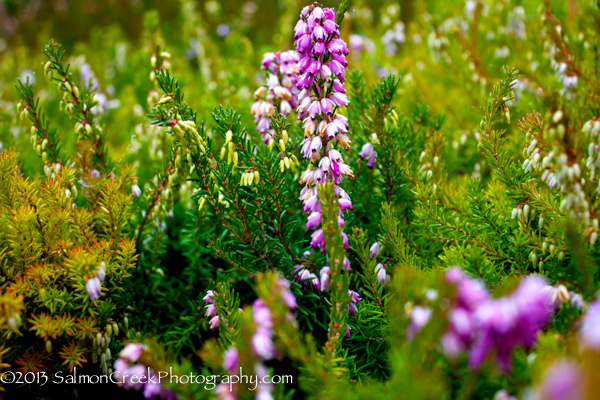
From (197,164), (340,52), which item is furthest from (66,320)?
(340,52)

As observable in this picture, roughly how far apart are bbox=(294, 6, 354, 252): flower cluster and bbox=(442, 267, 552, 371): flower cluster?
0.46 m

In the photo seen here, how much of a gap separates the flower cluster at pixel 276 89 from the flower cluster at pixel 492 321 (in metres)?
0.89

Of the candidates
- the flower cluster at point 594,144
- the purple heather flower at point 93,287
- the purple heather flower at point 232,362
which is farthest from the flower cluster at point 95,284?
the flower cluster at point 594,144

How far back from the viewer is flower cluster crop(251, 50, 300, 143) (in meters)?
1.40

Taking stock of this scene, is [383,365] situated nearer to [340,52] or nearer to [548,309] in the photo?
[548,309]

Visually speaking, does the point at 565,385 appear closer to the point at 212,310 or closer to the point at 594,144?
the point at 594,144

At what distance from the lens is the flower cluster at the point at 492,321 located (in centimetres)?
63

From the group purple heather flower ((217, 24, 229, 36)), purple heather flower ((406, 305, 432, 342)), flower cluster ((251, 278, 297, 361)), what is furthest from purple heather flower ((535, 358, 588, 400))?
purple heather flower ((217, 24, 229, 36))

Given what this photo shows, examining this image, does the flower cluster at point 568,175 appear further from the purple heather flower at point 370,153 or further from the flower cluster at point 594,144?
the purple heather flower at point 370,153

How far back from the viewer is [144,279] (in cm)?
155

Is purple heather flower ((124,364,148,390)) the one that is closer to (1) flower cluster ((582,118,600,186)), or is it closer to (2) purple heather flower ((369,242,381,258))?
(2) purple heather flower ((369,242,381,258))

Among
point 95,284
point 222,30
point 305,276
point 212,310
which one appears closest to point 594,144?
point 305,276

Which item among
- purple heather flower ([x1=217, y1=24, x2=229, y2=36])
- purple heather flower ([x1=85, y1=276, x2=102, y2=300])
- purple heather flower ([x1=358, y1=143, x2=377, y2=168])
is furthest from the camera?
purple heather flower ([x1=217, y1=24, x2=229, y2=36])

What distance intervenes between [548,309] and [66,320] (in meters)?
1.28
